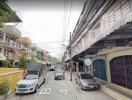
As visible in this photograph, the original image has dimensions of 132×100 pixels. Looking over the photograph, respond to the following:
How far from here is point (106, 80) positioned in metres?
15.7

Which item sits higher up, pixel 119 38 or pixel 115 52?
pixel 119 38

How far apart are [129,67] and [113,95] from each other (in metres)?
2.33

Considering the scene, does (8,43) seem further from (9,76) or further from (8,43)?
(9,76)

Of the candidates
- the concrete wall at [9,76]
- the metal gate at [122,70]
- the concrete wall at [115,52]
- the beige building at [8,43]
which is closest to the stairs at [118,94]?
the metal gate at [122,70]

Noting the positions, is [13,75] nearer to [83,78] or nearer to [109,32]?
[83,78]

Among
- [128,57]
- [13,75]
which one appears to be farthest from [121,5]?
[13,75]

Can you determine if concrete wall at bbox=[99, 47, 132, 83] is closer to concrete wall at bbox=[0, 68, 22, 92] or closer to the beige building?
concrete wall at bbox=[0, 68, 22, 92]

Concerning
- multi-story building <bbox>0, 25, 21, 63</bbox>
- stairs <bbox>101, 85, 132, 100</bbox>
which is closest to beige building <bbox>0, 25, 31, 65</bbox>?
multi-story building <bbox>0, 25, 21, 63</bbox>

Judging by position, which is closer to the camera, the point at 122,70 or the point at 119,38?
the point at 119,38

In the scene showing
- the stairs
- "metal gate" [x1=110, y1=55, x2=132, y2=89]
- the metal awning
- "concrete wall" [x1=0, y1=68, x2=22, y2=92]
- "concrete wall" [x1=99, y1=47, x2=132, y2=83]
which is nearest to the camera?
the metal awning

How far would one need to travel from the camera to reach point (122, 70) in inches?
469

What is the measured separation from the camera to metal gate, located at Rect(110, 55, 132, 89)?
35.4 ft

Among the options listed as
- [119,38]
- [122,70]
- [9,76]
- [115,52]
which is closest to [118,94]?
[122,70]

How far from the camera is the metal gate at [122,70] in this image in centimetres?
1079
